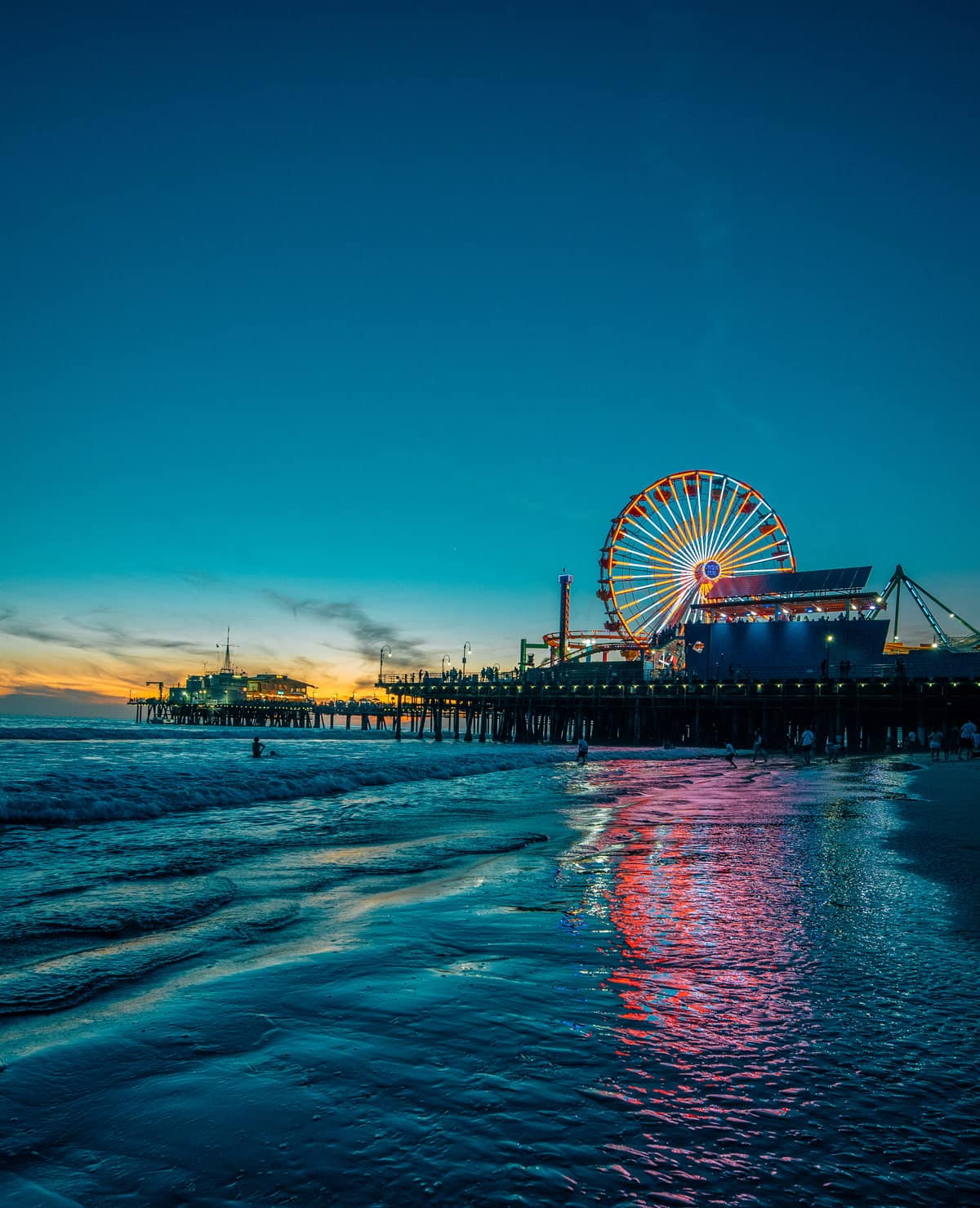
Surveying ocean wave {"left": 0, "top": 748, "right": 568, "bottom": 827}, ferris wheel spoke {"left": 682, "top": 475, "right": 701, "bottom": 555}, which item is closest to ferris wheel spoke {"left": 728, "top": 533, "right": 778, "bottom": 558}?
ferris wheel spoke {"left": 682, "top": 475, "right": 701, "bottom": 555}

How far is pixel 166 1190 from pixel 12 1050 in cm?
171

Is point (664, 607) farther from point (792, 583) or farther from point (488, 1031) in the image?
point (488, 1031)

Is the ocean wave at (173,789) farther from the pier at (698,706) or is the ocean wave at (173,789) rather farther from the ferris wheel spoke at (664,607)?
the ferris wheel spoke at (664,607)

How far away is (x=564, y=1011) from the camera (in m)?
3.83

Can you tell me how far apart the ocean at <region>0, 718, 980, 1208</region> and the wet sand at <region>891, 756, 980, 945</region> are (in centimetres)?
26

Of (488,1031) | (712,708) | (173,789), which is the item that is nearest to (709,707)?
(712,708)

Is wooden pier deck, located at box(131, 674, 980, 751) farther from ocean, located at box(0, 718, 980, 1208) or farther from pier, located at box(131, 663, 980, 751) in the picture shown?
ocean, located at box(0, 718, 980, 1208)

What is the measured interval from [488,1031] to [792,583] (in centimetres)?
6424

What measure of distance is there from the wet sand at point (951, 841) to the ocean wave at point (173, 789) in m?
12.0

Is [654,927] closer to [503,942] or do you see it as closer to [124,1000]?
[503,942]

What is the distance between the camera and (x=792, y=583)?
205 feet

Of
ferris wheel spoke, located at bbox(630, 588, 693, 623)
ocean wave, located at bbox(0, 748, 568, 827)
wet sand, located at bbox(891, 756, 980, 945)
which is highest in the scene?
ferris wheel spoke, located at bbox(630, 588, 693, 623)

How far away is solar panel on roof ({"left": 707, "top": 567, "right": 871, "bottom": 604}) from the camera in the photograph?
5944 cm

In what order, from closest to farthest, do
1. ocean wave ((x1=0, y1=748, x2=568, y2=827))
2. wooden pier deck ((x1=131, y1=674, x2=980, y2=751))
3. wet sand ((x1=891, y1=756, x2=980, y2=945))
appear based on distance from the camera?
wet sand ((x1=891, y1=756, x2=980, y2=945))
ocean wave ((x1=0, y1=748, x2=568, y2=827))
wooden pier deck ((x1=131, y1=674, x2=980, y2=751))
